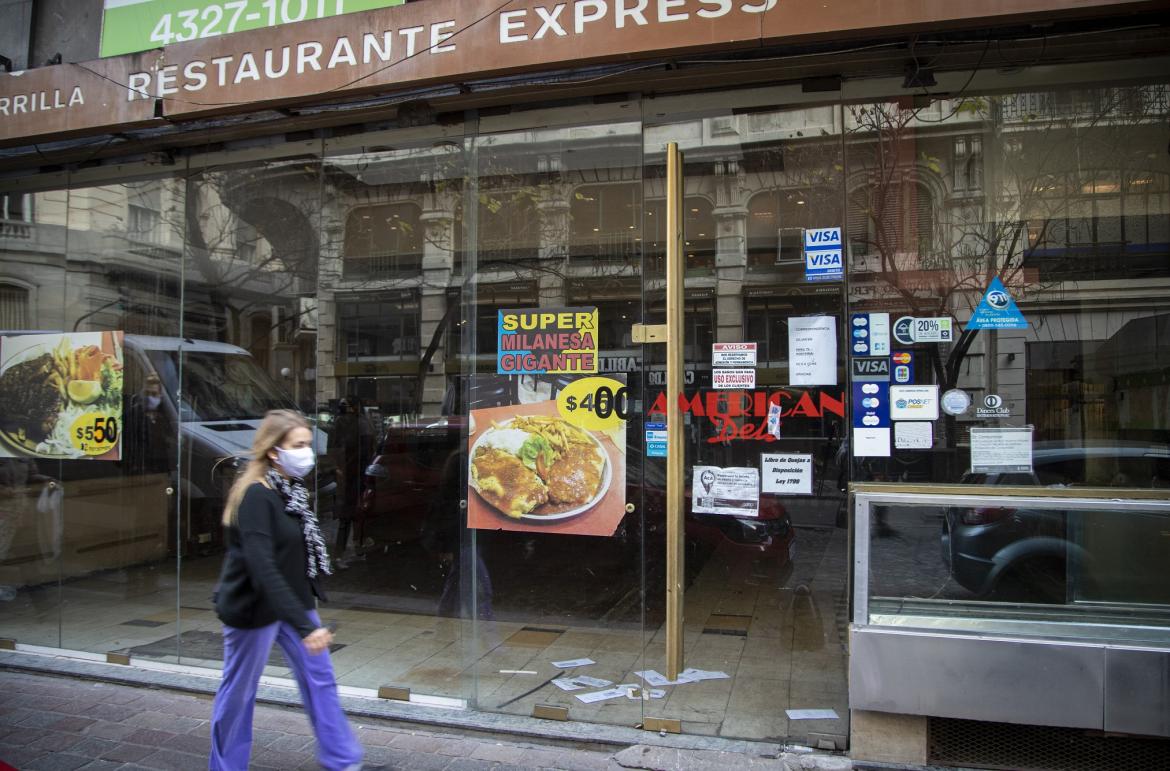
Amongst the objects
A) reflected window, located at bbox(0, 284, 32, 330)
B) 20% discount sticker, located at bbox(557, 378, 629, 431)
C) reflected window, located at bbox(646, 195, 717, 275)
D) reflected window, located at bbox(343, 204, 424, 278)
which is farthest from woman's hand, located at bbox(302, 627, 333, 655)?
reflected window, located at bbox(0, 284, 32, 330)

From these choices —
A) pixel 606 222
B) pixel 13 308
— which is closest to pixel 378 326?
pixel 606 222

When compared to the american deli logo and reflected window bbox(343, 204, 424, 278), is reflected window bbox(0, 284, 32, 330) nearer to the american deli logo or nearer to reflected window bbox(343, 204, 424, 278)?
reflected window bbox(343, 204, 424, 278)

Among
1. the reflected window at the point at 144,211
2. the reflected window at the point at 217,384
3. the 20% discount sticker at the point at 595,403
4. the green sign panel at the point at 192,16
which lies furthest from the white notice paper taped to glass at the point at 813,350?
the reflected window at the point at 144,211

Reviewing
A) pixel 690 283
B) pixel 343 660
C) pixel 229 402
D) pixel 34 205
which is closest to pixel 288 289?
pixel 229 402

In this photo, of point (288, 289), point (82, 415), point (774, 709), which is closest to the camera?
point (774, 709)

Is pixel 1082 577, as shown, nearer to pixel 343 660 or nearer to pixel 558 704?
pixel 558 704

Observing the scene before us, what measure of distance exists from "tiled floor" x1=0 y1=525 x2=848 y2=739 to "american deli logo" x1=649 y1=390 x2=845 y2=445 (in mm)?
878

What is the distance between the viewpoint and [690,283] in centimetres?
502

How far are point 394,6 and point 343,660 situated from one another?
4.65m

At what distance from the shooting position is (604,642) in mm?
5566

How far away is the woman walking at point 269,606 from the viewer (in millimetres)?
3174

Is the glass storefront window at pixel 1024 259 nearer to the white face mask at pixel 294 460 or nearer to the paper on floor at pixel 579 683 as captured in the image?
the paper on floor at pixel 579 683

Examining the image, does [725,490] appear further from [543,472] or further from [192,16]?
[192,16]

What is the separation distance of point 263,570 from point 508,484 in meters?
1.98
